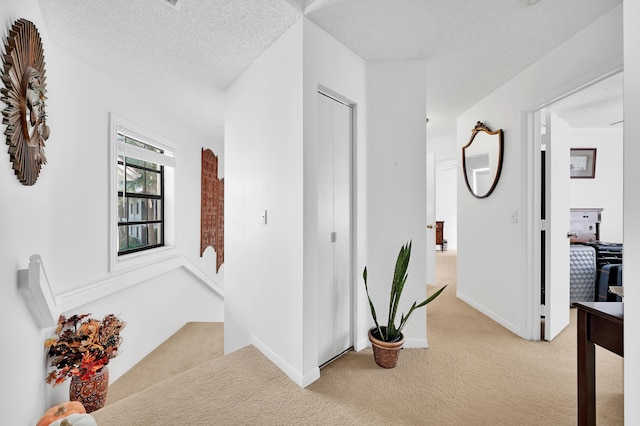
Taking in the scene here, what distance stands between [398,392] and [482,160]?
7.74ft

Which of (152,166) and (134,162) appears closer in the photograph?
(134,162)

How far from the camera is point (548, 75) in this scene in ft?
6.91

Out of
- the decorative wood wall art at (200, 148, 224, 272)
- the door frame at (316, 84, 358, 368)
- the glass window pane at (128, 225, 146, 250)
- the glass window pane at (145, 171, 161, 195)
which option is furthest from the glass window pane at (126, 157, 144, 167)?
the door frame at (316, 84, 358, 368)

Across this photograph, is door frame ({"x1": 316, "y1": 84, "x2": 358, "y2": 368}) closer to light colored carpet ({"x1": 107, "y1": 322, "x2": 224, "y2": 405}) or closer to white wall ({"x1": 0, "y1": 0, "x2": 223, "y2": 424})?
light colored carpet ({"x1": 107, "y1": 322, "x2": 224, "y2": 405})

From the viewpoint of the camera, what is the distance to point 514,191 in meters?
2.45

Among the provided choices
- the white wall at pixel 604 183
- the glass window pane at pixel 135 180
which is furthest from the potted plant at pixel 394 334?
the white wall at pixel 604 183

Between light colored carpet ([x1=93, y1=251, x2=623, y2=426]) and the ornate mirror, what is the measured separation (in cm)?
149

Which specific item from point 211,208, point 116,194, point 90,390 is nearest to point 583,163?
point 211,208

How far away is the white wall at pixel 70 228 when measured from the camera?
4.02ft

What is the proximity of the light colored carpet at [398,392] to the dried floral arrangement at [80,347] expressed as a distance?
492mm

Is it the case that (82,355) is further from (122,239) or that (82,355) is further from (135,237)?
(135,237)

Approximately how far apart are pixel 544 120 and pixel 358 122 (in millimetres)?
1638

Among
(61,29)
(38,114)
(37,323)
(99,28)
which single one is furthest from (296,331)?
(61,29)

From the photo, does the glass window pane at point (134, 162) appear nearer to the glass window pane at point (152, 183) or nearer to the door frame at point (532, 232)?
the glass window pane at point (152, 183)
